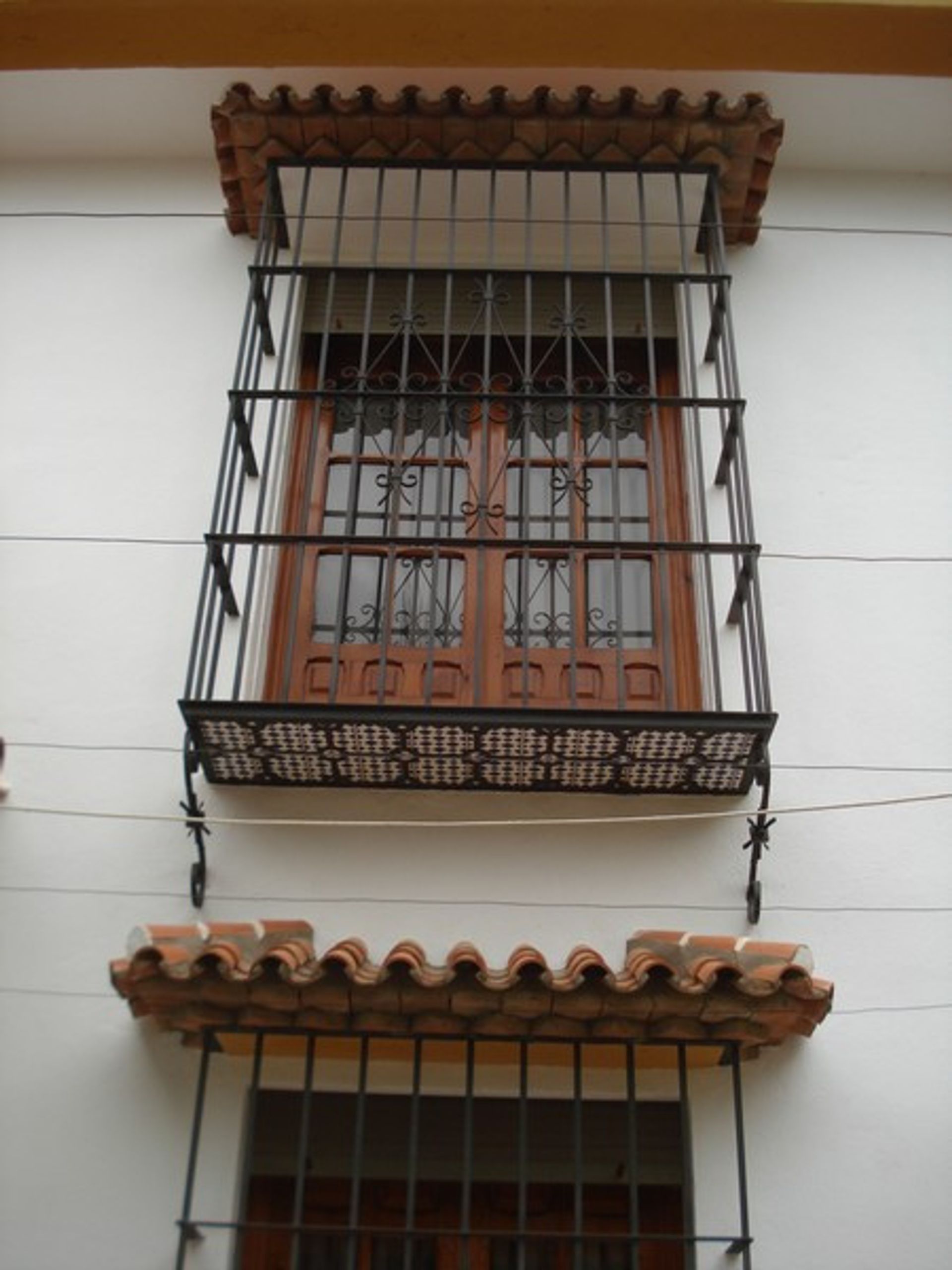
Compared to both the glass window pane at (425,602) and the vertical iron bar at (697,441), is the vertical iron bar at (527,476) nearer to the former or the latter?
the glass window pane at (425,602)

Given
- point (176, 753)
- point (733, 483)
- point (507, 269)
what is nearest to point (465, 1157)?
point (176, 753)

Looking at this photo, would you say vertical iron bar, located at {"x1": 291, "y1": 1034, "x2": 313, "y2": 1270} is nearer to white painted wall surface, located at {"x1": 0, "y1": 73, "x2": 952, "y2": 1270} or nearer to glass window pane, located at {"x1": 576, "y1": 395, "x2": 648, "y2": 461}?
white painted wall surface, located at {"x1": 0, "y1": 73, "x2": 952, "y2": 1270}

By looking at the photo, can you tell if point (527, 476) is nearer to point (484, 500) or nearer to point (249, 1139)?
point (484, 500)

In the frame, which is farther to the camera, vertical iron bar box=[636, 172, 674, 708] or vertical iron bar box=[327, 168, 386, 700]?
vertical iron bar box=[636, 172, 674, 708]

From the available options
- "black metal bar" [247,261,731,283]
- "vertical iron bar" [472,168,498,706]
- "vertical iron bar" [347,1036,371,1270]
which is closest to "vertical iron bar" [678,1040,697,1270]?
"vertical iron bar" [347,1036,371,1270]

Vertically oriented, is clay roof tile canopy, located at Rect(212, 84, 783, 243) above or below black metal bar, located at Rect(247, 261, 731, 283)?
above

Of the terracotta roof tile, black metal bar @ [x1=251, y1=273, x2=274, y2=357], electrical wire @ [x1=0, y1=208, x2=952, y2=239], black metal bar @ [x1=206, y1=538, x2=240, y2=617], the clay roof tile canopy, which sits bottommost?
the terracotta roof tile

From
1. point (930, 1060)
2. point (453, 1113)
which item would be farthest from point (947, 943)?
point (453, 1113)

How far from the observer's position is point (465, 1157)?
12.9 feet

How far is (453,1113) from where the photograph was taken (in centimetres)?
436

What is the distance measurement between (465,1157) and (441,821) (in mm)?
1017

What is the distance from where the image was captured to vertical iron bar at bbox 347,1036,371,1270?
3.75m

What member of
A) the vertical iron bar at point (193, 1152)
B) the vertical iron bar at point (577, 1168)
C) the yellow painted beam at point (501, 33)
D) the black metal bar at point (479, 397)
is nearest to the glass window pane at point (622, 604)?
the black metal bar at point (479, 397)

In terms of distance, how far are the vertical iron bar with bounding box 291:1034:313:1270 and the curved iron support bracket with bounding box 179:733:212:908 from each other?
1.97ft
